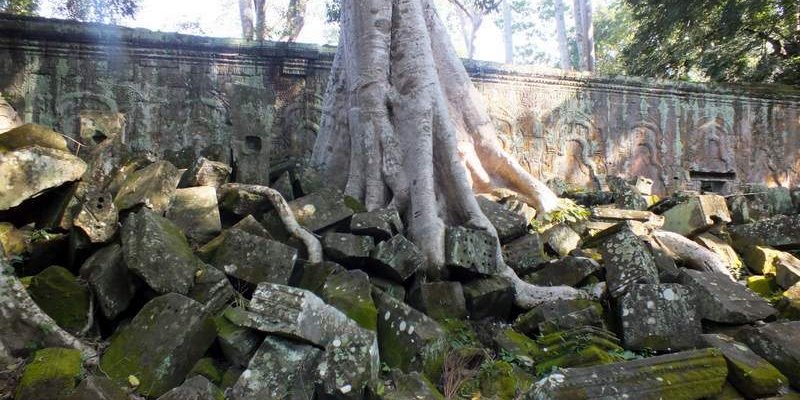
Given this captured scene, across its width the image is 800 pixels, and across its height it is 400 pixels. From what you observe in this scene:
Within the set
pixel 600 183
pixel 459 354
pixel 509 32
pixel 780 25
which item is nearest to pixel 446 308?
pixel 459 354

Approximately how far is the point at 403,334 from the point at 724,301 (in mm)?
1698

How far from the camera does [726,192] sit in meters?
7.38

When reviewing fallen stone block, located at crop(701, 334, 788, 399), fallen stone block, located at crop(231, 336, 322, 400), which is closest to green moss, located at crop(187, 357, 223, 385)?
fallen stone block, located at crop(231, 336, 322, 400)

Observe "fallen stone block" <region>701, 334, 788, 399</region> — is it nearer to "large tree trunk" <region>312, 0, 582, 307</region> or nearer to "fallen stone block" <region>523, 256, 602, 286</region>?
"fallen stone block" <region>523, 256, 602, 286</region>

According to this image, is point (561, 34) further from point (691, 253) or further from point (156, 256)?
point (156, 256)

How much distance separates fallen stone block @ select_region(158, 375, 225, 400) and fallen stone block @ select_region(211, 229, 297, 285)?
746 mm

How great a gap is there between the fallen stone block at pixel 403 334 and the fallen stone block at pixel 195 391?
2.53ft

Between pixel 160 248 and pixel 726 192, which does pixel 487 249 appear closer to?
pixel 160 248

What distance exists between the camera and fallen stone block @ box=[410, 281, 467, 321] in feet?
9.36

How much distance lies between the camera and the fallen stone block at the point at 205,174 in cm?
350

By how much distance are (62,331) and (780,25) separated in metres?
10.8

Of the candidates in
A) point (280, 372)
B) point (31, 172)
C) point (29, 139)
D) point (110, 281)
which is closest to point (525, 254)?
point (280, 372)

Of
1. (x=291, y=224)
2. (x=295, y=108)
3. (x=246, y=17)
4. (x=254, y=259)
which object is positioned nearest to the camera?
(x=254, y=259)

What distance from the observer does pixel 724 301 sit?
9.20 feet
